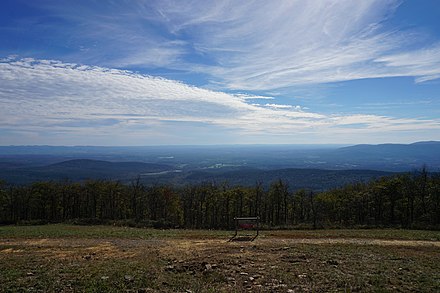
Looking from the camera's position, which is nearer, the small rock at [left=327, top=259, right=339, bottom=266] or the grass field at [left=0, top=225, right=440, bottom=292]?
the grass field at [left=0, top=225, right=440, bottom=292]

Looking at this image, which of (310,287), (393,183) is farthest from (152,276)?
(393,183)

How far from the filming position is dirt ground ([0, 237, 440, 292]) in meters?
11.3

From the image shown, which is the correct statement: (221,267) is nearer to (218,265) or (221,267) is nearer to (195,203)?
(218,265)

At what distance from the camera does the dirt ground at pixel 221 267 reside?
445 inches

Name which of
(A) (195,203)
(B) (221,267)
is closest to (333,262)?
(B) (221,267)

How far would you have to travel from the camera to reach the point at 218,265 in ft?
46.3

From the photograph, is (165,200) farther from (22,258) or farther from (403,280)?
(403,280)

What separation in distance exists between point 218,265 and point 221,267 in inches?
12.4

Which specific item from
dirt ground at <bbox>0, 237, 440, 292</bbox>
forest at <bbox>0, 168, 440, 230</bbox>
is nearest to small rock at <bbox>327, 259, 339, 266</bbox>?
dirt ground at <bbox>0, 237, 440, 292</bbox>

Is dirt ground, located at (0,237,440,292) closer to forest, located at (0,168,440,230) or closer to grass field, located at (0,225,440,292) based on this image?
grass field, located at (0,225,440,292)

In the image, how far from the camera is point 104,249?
19.2m

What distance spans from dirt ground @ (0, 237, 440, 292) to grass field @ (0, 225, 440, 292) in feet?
0.12

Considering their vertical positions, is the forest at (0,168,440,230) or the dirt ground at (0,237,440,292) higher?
the dirt ground at (0,237,440,292)

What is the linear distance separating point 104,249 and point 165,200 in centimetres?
4326
